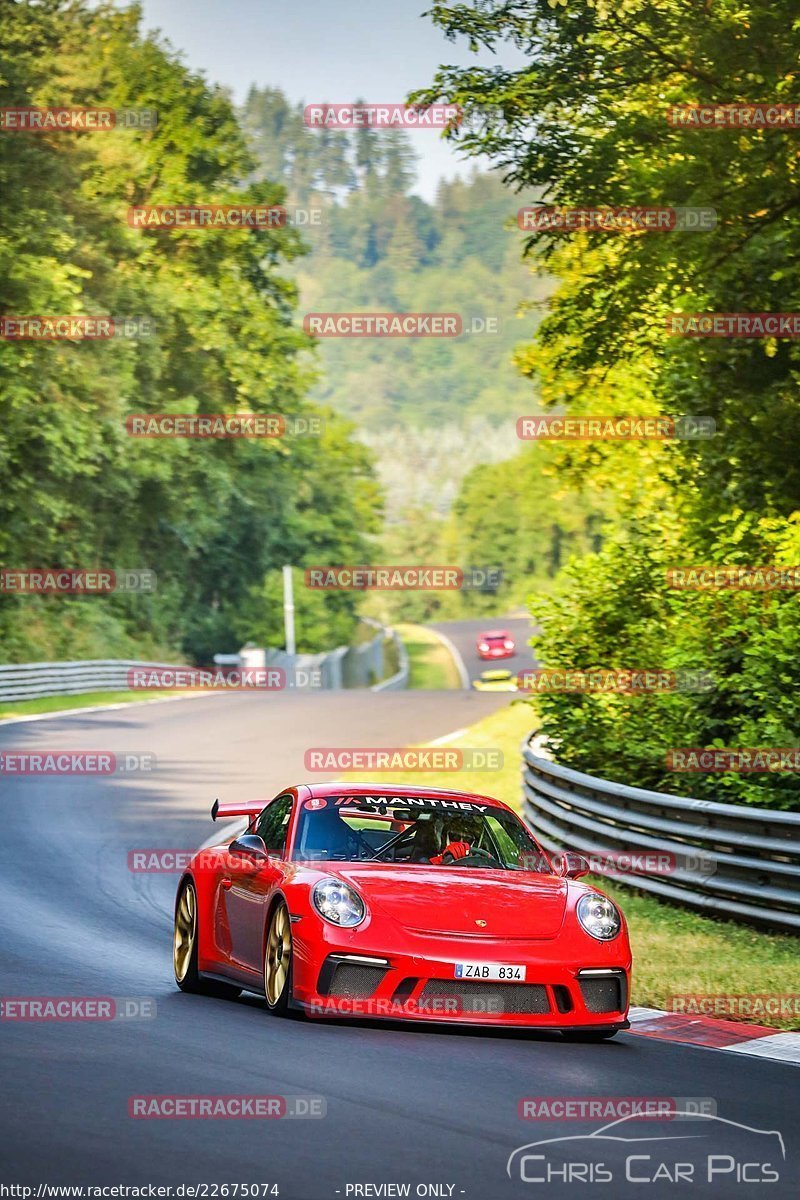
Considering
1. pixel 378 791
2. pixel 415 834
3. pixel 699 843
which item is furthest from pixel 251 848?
pixel 699 843

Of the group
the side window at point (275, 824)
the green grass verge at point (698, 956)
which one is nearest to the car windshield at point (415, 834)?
the side window at point (275, 824)

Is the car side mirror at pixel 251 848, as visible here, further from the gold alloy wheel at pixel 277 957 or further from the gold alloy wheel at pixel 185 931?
the gold alloy wheel at pixel 185 931

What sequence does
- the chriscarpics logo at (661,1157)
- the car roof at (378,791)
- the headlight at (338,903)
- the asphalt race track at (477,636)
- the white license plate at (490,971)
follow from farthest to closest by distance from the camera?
1. the asphalt race track at (477,636)
2. the car roof at (378,791)
3. the headlight at (338,903)
4. the white license plate at (490,971)
5. the chriscarpics logo at (661,1157)

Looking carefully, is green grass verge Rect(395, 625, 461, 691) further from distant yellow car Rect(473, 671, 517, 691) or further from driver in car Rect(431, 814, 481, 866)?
driver in car Rect(431, 814, 481, 866)

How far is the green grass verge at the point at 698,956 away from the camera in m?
11.2

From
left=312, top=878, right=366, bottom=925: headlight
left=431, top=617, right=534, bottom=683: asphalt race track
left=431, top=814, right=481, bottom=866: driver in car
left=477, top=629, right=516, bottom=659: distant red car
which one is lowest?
left=431, top=617, right=534, bottom=683: asphalt race track

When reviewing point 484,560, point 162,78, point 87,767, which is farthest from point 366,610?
point 87,767

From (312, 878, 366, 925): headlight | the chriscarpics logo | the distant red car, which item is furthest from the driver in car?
the distant red car

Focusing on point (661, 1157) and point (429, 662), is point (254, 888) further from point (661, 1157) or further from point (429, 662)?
point (429, 662)

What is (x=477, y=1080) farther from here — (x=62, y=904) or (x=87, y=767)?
(x=87, y=767)

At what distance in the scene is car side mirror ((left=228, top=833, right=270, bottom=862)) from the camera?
1005 centimetres

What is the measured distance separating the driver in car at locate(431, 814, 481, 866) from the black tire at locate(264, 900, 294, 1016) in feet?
3.44

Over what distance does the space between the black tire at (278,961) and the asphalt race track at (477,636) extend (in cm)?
7035

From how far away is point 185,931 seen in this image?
11.3 m
